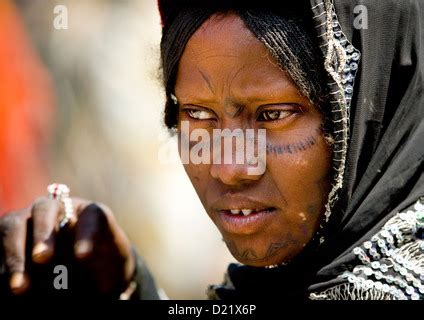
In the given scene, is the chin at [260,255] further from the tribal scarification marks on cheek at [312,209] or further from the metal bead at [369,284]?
the metal bead at [369,284]

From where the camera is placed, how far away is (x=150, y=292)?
3668 millimetres

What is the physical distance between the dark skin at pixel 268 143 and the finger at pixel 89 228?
0.19 m

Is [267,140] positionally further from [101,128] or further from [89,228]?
[101,128]

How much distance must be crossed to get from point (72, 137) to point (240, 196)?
14.5ft

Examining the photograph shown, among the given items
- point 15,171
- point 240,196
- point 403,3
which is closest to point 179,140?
point 240,196

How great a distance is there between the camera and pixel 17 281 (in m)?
2.92

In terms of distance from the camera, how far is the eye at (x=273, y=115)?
2.74m

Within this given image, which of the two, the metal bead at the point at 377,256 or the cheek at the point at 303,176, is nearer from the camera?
the metal bead at the point at 377,256

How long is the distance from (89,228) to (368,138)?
1.25m

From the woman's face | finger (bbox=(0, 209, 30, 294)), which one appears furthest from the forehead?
finger (bbox=(0, 209, 30, 294))

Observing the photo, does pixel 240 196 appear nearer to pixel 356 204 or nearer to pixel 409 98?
pixel 356 204

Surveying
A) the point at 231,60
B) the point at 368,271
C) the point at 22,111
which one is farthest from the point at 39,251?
the point at 22,111

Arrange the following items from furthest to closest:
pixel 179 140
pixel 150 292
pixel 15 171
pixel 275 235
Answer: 1. pixel 15 171
2. pixel 150 292
3. pixel 179 140
4. pixel 275 235

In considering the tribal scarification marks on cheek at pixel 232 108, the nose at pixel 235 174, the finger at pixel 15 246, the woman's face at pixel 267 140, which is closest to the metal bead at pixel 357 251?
the woman's face at pixel 267 140
